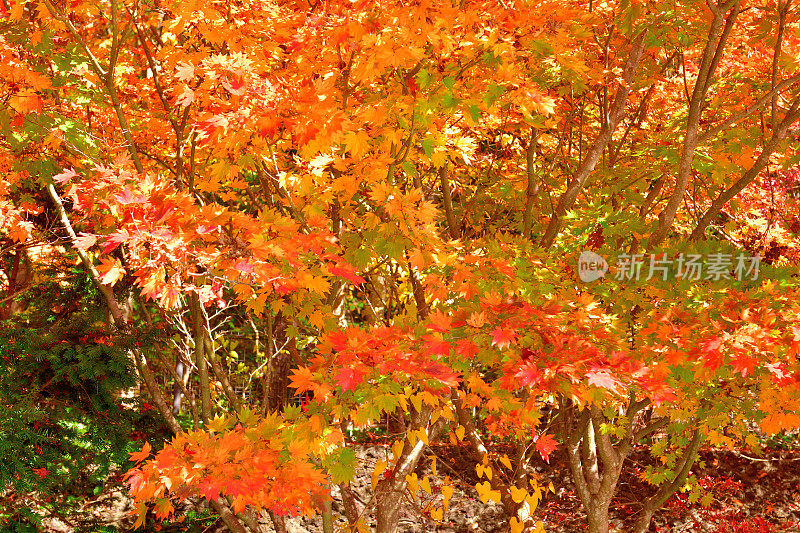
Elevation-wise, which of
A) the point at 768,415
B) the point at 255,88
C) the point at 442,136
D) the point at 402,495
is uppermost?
the point at 255,88

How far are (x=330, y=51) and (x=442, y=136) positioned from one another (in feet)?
2.54

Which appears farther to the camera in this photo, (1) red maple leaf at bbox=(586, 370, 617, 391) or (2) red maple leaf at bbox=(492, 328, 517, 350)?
(2) red maple leaf at bbox=(492, 328, 517, 350)

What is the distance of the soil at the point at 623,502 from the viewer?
21.6 ft

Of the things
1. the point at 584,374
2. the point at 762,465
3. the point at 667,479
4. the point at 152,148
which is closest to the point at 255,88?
the point at 584,374

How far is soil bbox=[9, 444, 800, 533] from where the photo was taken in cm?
658

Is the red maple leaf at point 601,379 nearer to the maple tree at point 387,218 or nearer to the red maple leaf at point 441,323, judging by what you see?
the maple tree at point 387,218

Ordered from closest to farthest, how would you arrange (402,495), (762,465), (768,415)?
(768,415) → (402,495) → (762,465)

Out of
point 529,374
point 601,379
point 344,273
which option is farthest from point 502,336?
point 344,273

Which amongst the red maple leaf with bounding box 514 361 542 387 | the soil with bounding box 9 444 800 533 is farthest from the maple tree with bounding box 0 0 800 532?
the soil with bounding box 9 444 800 533

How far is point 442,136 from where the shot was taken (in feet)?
11.6

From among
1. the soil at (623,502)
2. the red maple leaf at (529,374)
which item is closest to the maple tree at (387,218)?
the red maple leaf at (529,374)

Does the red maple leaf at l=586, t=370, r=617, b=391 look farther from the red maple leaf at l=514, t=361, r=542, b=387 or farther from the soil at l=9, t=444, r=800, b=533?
the soil at l=9, t=444, r=800, b=533

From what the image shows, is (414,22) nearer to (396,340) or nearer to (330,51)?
(330,51)

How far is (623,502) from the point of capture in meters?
7.39
